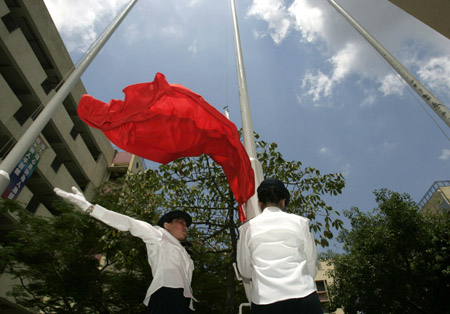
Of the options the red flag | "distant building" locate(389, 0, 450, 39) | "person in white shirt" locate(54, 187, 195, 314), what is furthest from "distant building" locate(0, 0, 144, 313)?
"distant building" locate(389, 0, 450, 39)

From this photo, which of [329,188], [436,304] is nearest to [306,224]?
[329,188]

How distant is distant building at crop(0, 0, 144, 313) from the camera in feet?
44.3

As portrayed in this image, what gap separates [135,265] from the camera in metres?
9.67

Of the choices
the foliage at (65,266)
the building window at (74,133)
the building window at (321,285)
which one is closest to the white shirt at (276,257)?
the foliage at (65,266)

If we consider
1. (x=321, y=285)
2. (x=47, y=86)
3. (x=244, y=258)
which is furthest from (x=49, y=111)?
(x=321, y=285)

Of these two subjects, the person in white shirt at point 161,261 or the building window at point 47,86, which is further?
the building window at point 47,86

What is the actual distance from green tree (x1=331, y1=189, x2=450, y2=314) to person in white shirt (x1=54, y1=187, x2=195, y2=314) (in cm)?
1259

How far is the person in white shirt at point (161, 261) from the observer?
2449 mm

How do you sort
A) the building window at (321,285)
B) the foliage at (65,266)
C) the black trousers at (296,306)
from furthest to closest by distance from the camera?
the building window at (321,285) < the foliage at (65,266) < the black trousers at (296,306)

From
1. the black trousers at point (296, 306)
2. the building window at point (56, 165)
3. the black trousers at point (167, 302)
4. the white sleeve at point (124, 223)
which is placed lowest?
the black trousers at point (296, 306)

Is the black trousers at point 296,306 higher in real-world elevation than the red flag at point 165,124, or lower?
lower

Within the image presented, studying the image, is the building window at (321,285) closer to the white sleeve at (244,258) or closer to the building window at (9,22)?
the building window at (9,22)

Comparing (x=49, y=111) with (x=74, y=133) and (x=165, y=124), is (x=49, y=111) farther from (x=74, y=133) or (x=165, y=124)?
(x=74, y=133)

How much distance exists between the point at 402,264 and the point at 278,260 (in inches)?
544
